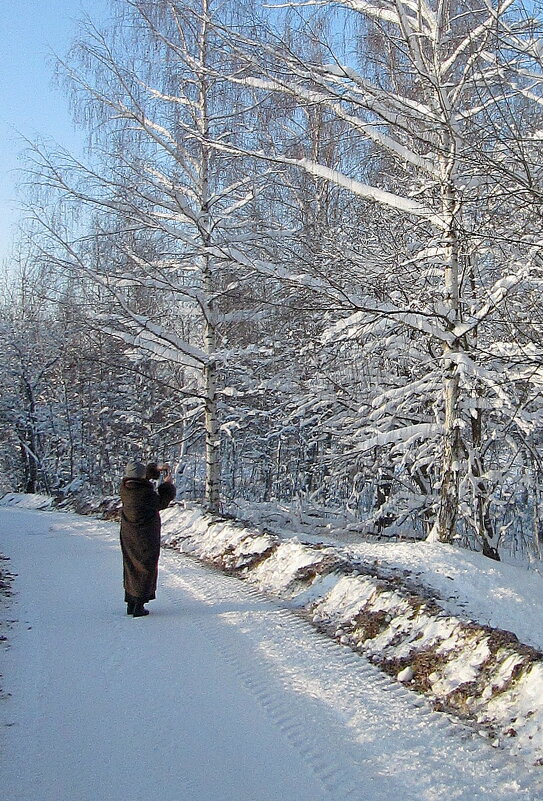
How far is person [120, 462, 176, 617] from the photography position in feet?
22.4

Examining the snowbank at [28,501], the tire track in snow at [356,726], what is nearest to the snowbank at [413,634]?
the tire track in snow at [356,726]

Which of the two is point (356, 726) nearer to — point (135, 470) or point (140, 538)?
point (140, 538)

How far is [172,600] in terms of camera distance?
24.3ft

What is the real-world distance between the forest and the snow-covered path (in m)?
2.69

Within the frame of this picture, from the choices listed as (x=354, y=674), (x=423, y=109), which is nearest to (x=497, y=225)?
(x=423, y=109)

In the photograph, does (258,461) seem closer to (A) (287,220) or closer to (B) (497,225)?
(A) (287,220)

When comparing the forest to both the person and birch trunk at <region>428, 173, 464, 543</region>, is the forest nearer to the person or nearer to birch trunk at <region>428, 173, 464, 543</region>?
birch trunk at <region>428, 173, 464, 543</region>

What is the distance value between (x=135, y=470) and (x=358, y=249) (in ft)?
14.5

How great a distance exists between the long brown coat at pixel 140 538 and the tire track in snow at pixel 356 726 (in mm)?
1068

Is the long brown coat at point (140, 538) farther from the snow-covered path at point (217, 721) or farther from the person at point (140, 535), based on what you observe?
the snow-covered path at point (217, 721)

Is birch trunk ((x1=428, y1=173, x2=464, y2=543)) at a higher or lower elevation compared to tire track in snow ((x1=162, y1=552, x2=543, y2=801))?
higher

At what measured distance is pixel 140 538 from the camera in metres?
7.05

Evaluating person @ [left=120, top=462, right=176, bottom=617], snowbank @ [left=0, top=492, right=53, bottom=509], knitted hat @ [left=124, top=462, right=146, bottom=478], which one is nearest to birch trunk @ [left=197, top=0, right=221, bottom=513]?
knitted hat @ [left=124, top=462, right=146, bottom=478]

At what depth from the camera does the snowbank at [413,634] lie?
13.2 feet
